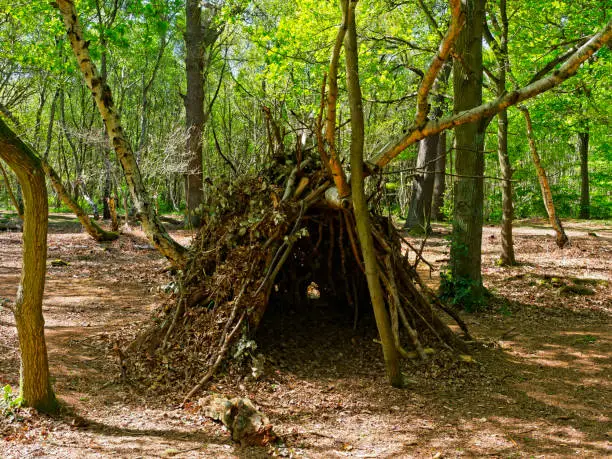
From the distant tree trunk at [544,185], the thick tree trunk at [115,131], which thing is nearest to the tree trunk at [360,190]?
the thick tree trunk at [115,131]

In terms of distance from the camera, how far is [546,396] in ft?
15.8

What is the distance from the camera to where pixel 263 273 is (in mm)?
5164

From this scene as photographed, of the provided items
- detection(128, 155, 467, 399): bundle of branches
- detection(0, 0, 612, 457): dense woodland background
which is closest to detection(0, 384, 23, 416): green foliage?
detection(0, 0, 612, 457): dense woodland background

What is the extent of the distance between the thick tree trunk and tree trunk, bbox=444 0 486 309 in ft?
13.2

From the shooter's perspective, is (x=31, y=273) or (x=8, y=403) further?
(x=8, y=403)

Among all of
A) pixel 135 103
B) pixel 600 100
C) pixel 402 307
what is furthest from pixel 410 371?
pixel 135 103

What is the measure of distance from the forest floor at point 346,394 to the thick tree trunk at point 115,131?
3.75 feet

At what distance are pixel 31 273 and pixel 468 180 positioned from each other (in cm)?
605

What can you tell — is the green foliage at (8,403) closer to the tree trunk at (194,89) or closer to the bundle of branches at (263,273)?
the bundle of branches at (263,273)

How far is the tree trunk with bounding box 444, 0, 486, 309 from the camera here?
7.79 meters

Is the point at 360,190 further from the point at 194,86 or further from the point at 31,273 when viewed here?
the point at 194,86

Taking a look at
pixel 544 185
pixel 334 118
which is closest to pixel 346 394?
pixel 334 118

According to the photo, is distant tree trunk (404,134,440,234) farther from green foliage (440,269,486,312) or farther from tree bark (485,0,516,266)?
green foliage (440,269,486,312)

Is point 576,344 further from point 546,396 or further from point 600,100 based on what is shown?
point 600,100
